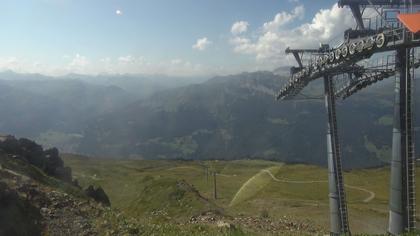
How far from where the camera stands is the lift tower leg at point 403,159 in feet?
101

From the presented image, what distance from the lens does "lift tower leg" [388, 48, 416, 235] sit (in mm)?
30781

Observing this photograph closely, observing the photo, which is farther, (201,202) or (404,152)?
(201,202)

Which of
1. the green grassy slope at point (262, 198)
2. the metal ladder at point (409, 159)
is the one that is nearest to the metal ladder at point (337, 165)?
the metal ladder at point (409, 159)

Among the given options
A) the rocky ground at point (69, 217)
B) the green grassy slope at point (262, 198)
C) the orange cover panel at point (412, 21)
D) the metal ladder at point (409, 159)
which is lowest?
the green grassy slope at point (262, 198)

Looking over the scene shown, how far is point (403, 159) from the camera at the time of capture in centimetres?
3091

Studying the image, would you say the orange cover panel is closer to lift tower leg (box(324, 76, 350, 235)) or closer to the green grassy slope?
lift tower leg (box(324, 76, 350, 235))

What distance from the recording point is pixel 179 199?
207ft

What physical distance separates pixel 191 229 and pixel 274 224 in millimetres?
17322

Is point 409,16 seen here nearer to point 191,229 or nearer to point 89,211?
point 191,229

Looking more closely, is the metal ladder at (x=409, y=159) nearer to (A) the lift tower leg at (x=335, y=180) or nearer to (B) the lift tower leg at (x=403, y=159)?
(B) the lift tower leg at (x=403, y=159)

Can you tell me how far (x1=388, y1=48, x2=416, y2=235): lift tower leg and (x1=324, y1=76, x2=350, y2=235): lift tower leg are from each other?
1057 cm

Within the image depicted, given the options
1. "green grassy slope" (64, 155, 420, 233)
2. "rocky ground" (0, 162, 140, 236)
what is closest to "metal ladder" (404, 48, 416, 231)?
"rocky ground" (0, 162, 140, 236)

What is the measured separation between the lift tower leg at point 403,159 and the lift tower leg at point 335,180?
10570mm

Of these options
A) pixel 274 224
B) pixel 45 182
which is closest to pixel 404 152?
pixel 274 224
